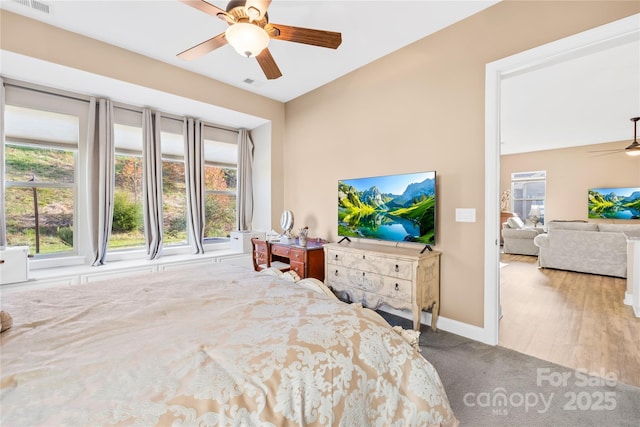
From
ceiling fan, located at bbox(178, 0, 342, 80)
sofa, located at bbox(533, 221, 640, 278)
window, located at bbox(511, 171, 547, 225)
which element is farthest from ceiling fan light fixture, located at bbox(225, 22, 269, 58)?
window, located at bbox(511, 171, 547, 225)

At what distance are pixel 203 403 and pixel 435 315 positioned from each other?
247 centimetres

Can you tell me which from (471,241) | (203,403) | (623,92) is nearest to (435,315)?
(471,241)

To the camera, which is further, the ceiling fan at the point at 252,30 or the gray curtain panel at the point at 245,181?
the gray curtain panel at the point at 245,181

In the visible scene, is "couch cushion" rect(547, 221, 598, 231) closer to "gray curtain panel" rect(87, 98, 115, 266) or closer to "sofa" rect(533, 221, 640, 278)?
"sofa" rect(533, 221, 640, 278)

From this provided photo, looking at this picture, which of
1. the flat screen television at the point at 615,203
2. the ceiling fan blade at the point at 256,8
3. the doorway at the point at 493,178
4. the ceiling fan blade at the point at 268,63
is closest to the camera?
the ceiling fan blade at the point at 256,8

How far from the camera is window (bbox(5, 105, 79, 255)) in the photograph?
9.98 feet

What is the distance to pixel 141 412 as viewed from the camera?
730mm

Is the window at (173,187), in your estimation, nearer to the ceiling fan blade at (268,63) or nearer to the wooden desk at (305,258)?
the wooden desk at (305,258)

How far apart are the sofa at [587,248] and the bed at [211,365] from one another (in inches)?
215

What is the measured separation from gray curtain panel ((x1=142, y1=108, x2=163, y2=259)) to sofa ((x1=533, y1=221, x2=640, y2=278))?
21.9 feet

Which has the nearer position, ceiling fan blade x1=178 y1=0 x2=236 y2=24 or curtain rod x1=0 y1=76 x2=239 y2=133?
ceiling fan blade x1=178 y1=0 x2=236 y2=24

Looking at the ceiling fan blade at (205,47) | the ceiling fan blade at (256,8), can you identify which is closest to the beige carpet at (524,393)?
the ceiling fan blade at (256,8)

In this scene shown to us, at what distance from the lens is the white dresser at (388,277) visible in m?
2.52

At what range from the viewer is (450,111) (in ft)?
8.89
